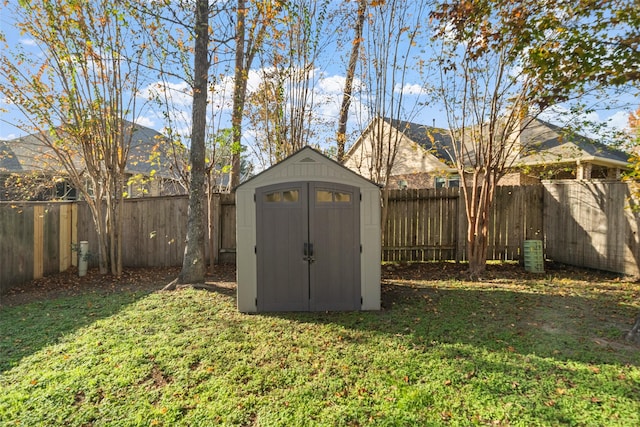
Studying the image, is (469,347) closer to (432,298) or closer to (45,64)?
(432,298)

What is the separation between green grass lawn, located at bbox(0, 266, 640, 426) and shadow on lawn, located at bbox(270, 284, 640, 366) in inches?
1.1

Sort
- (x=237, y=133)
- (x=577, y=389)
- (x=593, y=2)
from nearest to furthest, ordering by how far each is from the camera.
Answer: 1. (x=577, y=389)
2. (x=593, y=2)
3. (x=237, y=133)

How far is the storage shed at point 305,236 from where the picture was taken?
524 centimetres

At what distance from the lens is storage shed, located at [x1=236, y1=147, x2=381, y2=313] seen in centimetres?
524

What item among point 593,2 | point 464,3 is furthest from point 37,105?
point 593,2

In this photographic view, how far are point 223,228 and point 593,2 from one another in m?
7.93

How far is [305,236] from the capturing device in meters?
5.26

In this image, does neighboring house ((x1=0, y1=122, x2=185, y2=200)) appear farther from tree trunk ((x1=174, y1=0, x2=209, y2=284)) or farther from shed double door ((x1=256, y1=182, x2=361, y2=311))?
shed double door ((x1=256, y1=182, x2=361, y2=311))

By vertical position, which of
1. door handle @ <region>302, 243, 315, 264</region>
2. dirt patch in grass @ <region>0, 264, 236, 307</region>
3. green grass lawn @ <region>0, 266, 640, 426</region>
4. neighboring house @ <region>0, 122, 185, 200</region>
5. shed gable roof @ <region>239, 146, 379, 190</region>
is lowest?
green grass lawn @ <region>0, 266, 640, 426</region>

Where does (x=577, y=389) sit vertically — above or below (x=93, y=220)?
below

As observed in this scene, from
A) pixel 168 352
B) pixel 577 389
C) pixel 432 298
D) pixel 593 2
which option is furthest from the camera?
pixel 432 298

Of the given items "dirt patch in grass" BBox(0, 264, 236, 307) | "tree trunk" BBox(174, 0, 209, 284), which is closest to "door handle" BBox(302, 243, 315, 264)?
"dirt patch in grass" BBox(0, 264, 236, 307)

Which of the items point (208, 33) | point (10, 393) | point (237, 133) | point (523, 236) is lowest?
point (10, 393)

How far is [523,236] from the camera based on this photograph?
8.41 metres
